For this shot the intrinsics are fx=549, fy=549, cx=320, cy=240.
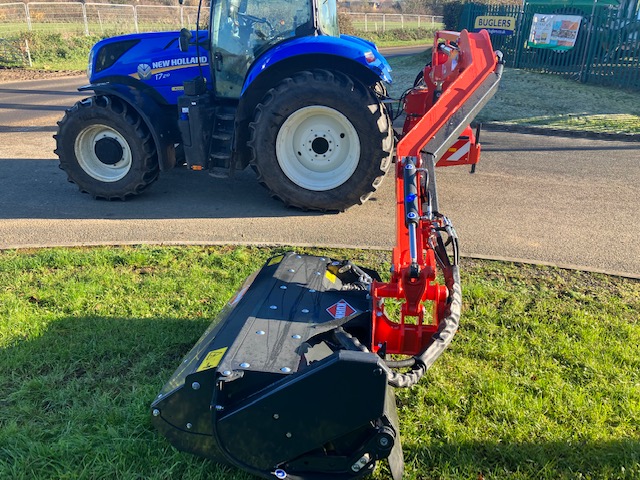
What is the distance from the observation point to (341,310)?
8.59ft

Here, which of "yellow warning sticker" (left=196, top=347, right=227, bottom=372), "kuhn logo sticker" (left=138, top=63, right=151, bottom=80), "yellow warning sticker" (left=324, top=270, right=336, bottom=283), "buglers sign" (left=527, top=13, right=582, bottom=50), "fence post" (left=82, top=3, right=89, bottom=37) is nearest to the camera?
"yellow warning sticker" (left=196, top=347, right=227, bottom=372)

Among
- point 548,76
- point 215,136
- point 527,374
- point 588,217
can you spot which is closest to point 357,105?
point 215,136

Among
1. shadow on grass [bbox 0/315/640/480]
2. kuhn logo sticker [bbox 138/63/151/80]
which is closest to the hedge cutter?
shadow on grass [bbox 0/315/640/480]

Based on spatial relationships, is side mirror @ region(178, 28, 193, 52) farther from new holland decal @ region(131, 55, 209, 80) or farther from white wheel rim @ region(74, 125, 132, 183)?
white wheel rim @ region(74, 125, 132, 183)

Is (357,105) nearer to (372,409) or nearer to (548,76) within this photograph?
(372,409)

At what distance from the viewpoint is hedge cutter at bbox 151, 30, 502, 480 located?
2043 mm

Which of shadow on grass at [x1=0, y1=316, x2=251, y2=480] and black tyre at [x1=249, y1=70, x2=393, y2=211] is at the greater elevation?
black tyre at [x1=249, y1=70, x2=393, y2=211]

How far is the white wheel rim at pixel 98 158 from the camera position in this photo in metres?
5.64

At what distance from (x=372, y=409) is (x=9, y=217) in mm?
4574

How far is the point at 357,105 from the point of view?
508 centimetres

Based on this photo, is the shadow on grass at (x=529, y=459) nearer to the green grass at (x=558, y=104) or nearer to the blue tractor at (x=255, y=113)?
the blue tractor at (x=255, y=113)

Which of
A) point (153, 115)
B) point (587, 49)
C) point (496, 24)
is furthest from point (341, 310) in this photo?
point (496, 24)

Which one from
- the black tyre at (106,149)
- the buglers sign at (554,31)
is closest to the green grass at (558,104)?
the buglers sign at (554,31)

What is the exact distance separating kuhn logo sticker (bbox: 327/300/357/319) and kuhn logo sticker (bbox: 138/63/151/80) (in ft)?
13.7
